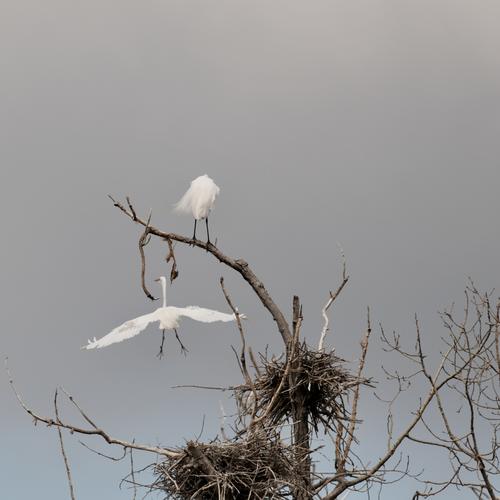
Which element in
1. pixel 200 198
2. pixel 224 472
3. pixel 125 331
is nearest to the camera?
pixel 224 472

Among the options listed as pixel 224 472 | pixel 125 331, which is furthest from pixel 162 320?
pixel 224 472

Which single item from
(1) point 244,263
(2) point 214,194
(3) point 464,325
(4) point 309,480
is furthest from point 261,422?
(2) point 214,194

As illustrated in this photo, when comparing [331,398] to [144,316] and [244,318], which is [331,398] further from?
[144,316]

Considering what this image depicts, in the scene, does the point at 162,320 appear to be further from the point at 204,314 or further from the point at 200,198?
the point at 200,198

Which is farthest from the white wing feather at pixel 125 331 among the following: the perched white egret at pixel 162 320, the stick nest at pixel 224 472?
the stick nest at pixel 224 472

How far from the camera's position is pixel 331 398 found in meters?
9.99

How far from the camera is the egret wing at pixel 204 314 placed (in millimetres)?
10555

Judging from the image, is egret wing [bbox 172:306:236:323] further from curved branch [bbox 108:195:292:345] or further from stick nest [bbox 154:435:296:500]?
stick nest [bbox 154:435:296:500]

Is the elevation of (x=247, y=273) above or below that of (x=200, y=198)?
below

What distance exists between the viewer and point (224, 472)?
8555mm

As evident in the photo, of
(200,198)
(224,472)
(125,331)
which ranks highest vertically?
(200,198)

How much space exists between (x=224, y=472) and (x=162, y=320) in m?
2.22

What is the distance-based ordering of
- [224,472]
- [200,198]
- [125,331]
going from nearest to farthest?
1. [224,472]
2. [125,331]
3. [200,198]

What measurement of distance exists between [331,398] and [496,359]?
4.73 ft
